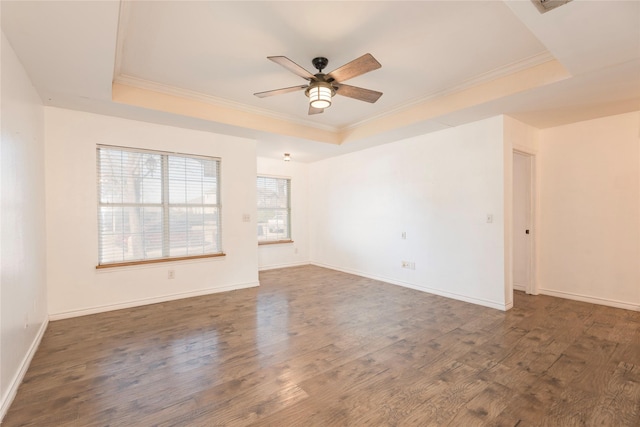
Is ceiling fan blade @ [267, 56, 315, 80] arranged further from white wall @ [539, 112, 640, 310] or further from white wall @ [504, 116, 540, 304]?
white wall @ [539, 112, 640, 310]

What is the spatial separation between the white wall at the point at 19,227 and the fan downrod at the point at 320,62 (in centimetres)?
227

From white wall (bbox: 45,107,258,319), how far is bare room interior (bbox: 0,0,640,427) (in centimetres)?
2

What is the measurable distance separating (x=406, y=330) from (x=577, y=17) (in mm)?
2892

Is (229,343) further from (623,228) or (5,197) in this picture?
(623,228)

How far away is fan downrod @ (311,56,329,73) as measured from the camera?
2732 millimetres

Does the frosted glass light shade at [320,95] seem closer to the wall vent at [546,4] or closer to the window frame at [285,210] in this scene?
the wall vent at [546,4]

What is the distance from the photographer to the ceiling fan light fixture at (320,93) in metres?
2.65

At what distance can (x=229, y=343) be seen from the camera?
9.11 ft

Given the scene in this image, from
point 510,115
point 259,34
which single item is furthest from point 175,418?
point 510,115

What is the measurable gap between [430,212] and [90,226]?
4.61 metres

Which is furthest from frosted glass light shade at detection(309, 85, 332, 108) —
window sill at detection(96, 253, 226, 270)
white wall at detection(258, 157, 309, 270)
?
white wall at detection(258, 157, 309, 270)

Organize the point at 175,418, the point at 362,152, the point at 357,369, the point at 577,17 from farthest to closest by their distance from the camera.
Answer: the point at 362,152 < the point at 357,369 < the point at 577,17 < the point at 175,418

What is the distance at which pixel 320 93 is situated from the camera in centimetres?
267

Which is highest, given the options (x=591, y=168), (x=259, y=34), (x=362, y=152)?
(x=259, y=34)
